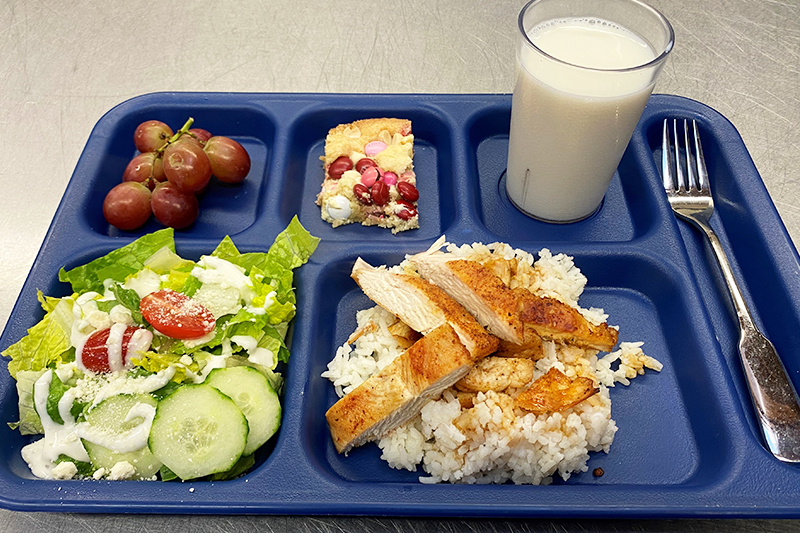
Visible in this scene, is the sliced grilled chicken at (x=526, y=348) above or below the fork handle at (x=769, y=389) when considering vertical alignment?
above

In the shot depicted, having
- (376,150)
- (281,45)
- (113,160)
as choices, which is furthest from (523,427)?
(281,45)

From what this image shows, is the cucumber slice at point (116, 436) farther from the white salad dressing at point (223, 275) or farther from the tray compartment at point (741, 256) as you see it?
the tray compartment at point (741, 256)

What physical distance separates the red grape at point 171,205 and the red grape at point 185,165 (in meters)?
0.03

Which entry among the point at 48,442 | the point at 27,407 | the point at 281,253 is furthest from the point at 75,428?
the point at 281,253

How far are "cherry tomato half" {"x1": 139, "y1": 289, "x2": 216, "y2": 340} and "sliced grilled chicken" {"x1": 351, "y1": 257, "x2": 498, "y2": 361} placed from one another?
1.63ft

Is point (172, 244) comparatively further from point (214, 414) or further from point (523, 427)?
point (523, 427)

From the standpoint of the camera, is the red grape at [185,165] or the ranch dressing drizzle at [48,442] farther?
the red grape at [185,165]

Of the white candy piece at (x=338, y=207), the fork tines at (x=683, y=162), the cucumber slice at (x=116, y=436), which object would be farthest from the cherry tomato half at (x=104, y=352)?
the fork tines at (x=683, y=162)

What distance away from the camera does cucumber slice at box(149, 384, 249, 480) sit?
1.41 meters

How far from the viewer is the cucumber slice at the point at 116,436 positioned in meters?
1.45

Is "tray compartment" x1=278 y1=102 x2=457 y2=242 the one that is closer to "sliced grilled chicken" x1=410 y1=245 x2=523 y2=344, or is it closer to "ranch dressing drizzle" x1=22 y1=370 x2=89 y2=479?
"sliced grilled chicken" x1=410 y1=245 x2=523 y2=344

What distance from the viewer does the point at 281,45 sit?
3.22 metres

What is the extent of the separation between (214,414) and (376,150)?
1296mm

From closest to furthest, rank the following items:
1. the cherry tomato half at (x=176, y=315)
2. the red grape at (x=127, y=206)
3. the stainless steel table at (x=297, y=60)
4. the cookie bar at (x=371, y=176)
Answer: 1. the cherry tomato half at (x=176, y=315)
2. the red grape at (x=127, y=206)
3. the cookie bar at (x=371, y=176)
4. the stainless steel table at (x=297, y=60)
